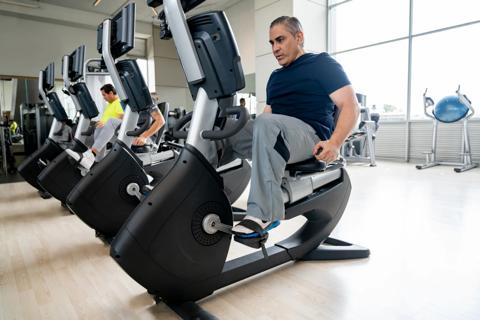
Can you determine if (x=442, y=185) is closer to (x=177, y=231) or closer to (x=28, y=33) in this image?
(x=177, y=231)

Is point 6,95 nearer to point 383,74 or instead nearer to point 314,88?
point 314,88

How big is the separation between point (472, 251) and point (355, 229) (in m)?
0.72

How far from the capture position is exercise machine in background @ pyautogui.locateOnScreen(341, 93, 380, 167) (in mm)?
5848

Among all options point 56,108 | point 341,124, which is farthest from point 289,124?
point 56,108

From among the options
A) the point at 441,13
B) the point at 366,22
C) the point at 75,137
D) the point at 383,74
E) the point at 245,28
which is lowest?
the point at 75,137

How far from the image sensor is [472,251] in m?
1.90

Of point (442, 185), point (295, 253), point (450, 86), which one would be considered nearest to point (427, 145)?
point (450, 86)

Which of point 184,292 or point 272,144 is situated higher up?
point 272,144

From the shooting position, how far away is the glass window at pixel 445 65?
5730 mm

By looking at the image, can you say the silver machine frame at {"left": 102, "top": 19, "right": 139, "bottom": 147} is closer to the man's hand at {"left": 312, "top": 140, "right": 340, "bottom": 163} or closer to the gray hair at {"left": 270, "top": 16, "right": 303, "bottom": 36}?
the gray hair at {"left": 270, "top": 16, "right": 303, "bottom": 36}

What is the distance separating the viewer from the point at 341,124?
5.02ft

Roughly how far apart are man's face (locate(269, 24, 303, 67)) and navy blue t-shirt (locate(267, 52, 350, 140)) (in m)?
0.04

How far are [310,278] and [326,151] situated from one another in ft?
2.25

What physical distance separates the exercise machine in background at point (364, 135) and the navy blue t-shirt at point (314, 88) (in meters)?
4.11
